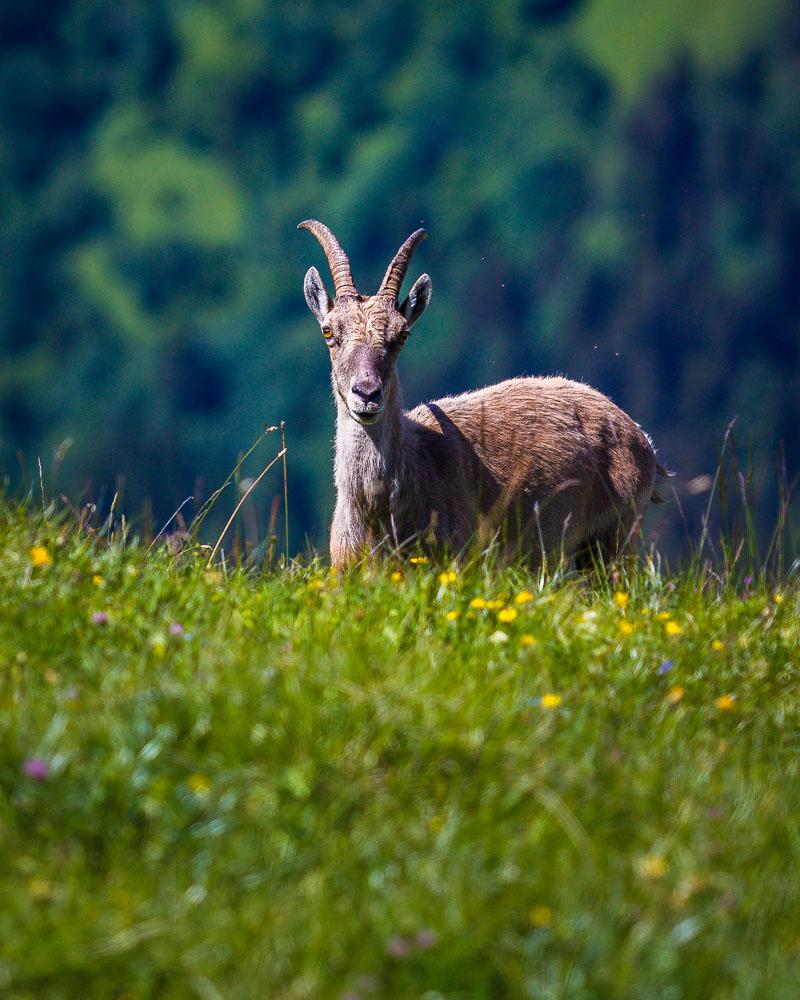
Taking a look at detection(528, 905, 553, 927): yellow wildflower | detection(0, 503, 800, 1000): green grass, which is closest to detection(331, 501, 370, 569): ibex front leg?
detection(0, 503, 800, 1000): green grass

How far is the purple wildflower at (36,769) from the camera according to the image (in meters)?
2.95

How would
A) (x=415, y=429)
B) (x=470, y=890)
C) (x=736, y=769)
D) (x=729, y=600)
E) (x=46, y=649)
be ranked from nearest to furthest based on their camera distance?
1. (x=470, y=890)
2. (x=736, y=769)
3. (x=46, y=649)
4. (x=729, y=600)
5. (x=415, y=429)

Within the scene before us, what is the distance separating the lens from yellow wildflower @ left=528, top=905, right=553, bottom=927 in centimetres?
277

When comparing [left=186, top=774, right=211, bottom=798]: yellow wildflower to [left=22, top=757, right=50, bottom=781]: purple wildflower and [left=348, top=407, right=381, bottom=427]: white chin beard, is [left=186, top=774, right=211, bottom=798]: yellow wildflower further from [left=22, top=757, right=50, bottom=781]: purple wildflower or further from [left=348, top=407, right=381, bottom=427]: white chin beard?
[left=348, top=407, right=381, bottom=427]: white chin beard

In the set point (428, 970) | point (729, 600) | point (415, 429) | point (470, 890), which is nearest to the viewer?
point (428, 970)

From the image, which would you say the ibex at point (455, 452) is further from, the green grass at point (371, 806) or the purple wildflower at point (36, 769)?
the purple wildflower at point (36, 769)

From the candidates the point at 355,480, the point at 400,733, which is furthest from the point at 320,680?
the point at 355,480

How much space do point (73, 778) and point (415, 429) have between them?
5020 mm

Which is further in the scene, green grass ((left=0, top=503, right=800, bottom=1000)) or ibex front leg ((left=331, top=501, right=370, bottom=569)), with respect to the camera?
ibex front leg ((left=331, top=501, right=370, bottom=569))

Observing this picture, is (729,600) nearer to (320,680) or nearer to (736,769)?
(736,769)

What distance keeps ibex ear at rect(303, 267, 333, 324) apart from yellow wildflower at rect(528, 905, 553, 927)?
541cm

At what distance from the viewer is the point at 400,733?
131 inches

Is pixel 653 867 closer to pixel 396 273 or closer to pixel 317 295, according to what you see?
pixel 396 273

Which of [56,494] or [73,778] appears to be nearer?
[73,778]
